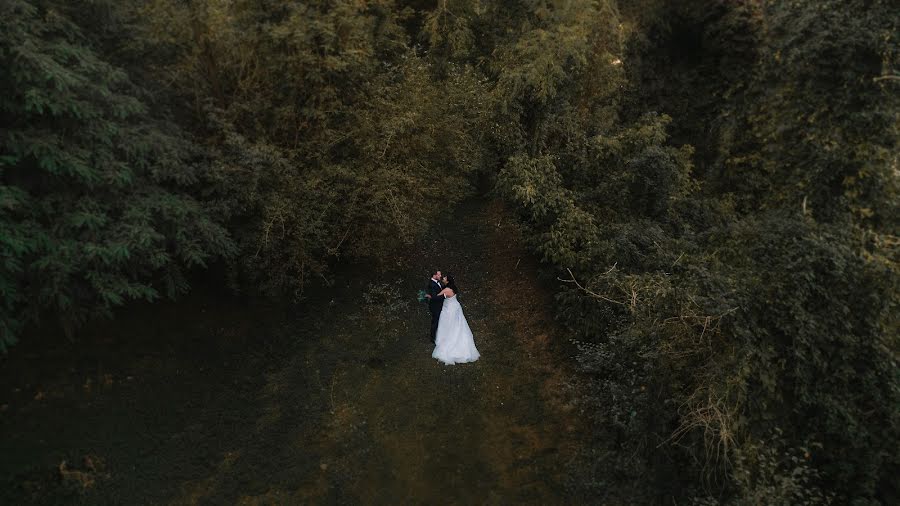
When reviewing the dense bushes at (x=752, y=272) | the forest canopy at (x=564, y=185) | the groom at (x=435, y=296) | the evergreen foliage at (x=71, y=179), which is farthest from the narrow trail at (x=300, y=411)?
the evergreen foliage at (x=71, y=179)


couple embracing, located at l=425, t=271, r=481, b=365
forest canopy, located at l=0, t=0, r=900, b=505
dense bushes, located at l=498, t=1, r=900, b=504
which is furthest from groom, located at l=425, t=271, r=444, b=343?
dense bushes, located at l=498, t=1, r=900, b=504

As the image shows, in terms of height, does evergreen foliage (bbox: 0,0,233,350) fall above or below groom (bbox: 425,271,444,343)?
above

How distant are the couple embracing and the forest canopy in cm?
174

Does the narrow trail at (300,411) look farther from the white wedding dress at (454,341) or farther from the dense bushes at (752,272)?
the dense bushes at (752,272)

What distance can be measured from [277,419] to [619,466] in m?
4.72

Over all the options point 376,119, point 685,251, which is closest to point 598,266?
point 685,251

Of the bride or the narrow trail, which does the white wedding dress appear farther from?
the narrow trail

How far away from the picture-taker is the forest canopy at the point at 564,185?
245 inches

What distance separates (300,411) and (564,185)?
6520 millimetres

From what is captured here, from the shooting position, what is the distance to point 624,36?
13.9 metres

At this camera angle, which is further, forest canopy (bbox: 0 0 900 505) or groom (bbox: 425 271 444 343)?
groom (bbox: 425 271 444 343)

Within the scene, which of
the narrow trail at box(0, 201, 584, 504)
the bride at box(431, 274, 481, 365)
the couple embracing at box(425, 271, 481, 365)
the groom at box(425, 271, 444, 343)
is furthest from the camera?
the bride at box(431, 274, 481, 365)

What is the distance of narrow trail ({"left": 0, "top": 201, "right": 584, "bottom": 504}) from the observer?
21.4ft

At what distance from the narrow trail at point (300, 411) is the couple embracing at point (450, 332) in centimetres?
20
